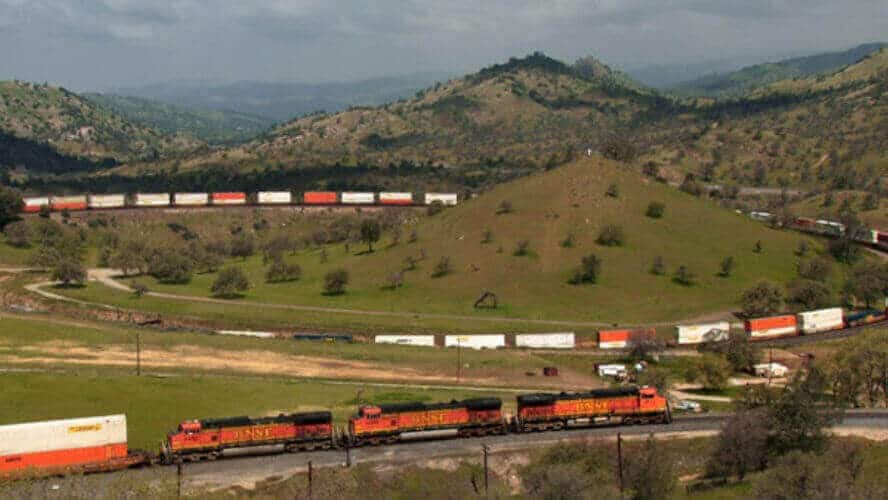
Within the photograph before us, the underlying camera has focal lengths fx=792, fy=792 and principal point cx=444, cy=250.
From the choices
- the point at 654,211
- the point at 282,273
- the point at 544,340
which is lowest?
the point at 544,340

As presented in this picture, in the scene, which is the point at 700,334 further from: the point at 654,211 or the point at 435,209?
the point at 435,209

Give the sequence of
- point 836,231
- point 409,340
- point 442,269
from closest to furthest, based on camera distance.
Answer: point 409,340
point 442,269
point 836,231

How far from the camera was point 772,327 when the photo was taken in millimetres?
105375

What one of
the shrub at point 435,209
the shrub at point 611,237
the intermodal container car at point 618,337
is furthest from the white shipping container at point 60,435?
the shrub at point 435,209

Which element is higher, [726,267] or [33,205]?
[33,205]

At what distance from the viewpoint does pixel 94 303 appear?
118688 millimetres

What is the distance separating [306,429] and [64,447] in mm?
16423

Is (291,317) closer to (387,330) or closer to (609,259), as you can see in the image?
(387,330)

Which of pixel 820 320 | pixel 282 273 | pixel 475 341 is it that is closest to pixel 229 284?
pixel 282 273

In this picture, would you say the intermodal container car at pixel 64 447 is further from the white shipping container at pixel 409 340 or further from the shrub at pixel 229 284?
the shrub at pixel 229 284

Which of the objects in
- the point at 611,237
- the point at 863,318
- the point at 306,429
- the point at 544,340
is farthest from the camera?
the point at 611,237

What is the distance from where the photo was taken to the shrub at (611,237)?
450ft

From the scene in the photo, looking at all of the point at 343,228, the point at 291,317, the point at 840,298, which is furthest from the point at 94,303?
the point at 840,298

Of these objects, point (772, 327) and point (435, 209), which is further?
point (435, 209)
